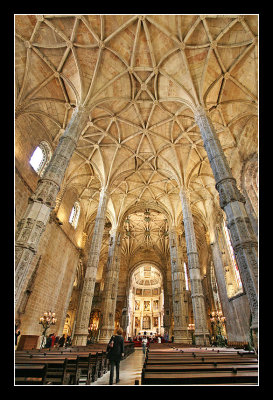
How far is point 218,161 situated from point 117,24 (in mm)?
10909

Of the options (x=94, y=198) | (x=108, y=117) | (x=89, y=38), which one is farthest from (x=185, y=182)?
(x=89, y=38)

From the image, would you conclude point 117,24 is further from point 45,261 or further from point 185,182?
point 45,261

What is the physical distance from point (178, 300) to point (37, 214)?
15.4 meters

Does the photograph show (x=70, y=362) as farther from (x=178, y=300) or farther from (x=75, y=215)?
(x=75, y=215)

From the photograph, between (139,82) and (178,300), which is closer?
(139,82)

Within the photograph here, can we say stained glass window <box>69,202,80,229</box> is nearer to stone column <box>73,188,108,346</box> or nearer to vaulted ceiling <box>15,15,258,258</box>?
vaulted ceiling <box>15,15,258,258</box>

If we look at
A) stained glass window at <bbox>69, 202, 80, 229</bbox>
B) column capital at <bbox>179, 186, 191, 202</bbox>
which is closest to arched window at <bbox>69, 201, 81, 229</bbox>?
stained glass window at <bbox>69, 202, 80, 229</bbox>

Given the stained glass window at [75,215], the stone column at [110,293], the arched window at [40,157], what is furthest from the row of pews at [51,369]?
the stained glass window at [75,215]

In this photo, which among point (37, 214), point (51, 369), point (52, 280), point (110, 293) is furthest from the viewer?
point (110, 293)

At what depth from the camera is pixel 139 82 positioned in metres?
14.9

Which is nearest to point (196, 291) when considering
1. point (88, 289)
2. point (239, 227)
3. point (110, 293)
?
point (88, 289)

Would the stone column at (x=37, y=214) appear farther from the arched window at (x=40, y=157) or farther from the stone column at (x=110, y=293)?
the stone column at (x=110, y=293)

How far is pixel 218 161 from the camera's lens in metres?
9.37
